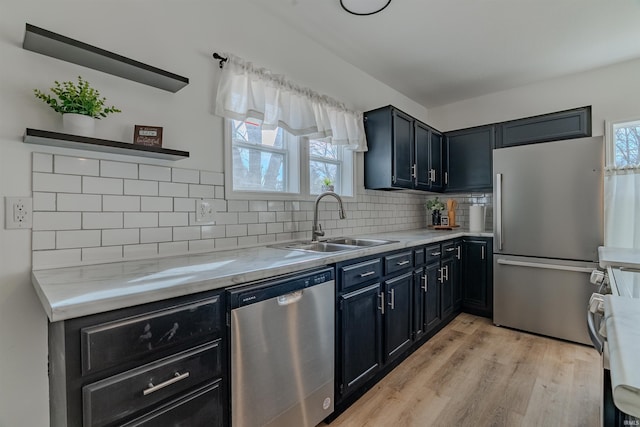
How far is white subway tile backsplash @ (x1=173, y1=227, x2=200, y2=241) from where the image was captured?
66.1 inches

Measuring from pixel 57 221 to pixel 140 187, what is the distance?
1.20ft

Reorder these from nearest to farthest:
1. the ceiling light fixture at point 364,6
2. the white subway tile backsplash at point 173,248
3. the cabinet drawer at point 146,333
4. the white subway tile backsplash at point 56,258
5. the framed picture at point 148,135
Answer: the cabinet drawer at point 146,333
the white subway tile backsplash at point 56,258
the framed picture at point 148,135
the white subway tile backsplash at point 173,248
the ceiling light fixture at point 364,6

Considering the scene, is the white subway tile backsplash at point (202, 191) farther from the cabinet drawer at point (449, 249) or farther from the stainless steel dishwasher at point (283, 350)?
the cabinet drawer at point (449, 249)

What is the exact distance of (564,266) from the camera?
2650mm

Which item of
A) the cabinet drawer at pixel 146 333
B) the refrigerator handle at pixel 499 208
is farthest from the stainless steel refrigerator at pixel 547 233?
the cabinet drawer at pixel 146 333

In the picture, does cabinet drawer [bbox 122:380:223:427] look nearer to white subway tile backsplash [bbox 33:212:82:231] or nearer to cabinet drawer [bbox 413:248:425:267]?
white subway tile backsplash [bbox 33:212:82:231]

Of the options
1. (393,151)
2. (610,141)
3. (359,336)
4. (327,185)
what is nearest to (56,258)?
(359,336)

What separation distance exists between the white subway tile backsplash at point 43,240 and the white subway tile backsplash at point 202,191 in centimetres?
64

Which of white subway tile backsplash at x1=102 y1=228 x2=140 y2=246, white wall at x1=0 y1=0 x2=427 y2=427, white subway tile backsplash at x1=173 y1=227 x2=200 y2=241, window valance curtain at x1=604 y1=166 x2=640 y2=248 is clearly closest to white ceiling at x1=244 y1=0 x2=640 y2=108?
white wall at x1=0 y1=0 x2=427 y2=427

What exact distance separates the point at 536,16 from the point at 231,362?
9.98ft

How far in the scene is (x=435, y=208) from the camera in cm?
390

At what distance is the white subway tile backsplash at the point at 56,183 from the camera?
1.26m

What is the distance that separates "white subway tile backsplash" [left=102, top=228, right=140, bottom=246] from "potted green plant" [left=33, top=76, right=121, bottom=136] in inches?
18.3

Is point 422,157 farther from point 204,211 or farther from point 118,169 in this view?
point 118,169
